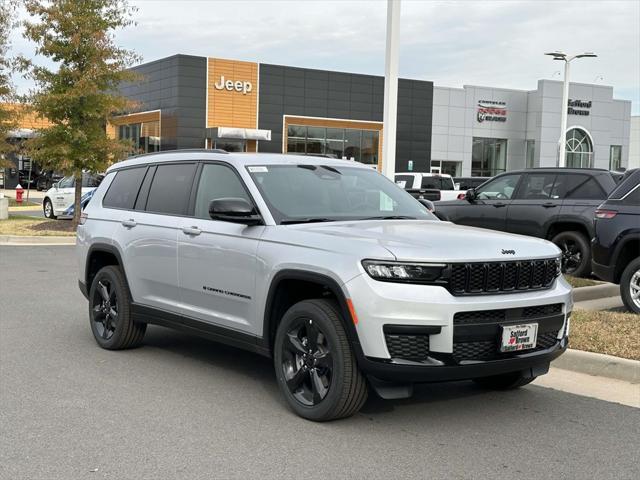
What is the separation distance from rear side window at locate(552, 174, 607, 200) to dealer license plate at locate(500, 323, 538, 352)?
7869 mm

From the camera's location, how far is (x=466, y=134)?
5572cm

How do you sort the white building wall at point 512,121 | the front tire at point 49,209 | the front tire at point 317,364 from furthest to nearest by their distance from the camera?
the white building wall at point 512,121 → the front tire at point 49,209 → the front tire at point 317,364

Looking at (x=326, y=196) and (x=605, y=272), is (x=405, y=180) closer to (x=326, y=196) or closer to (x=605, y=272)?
(x=605, y=272)

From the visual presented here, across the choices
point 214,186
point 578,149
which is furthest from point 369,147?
point 214,186

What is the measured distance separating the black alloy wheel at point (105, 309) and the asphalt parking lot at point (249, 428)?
31cm

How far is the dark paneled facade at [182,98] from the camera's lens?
1731 inches

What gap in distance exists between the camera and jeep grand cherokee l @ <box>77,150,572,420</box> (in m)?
4.75

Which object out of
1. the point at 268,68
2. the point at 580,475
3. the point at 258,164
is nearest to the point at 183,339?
the point at 258,164

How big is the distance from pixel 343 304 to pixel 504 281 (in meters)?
1.09

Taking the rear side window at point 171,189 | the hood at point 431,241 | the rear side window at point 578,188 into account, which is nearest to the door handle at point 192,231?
the rear side window at point 171,189

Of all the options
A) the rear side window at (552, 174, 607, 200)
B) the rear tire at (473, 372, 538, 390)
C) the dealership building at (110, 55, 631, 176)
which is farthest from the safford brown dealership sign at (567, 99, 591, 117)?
the rear tire at (473, 372, 538, 390)

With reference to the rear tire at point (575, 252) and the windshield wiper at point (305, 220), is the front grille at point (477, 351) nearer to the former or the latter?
the windshield wiper at point (305, 220)

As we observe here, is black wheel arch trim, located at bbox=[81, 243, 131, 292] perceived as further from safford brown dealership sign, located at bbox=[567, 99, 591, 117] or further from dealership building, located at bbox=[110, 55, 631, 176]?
safford brown dealership sign, located at bbox=[567, 99, 591, 117]

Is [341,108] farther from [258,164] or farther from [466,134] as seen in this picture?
[258,164]
